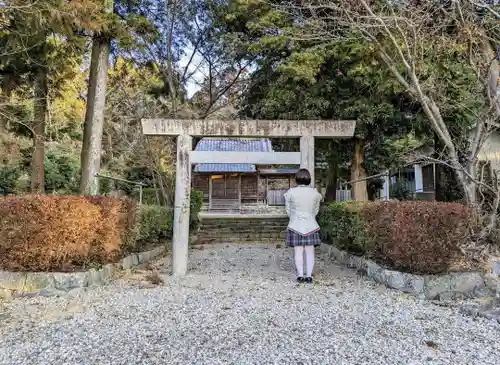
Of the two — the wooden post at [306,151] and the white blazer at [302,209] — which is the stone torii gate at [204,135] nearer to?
the wooden post at [306,151]

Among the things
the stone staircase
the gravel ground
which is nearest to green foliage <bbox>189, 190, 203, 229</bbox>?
the stone staircase

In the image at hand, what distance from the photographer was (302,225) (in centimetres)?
546

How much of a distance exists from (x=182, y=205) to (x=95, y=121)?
13.5ft

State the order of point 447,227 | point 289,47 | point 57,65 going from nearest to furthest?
point 447,227 → point 289,47 → point 57,65

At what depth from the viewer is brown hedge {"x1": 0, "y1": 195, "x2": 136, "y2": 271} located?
4637mm

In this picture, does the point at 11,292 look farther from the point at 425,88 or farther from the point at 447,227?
the point at 425,88

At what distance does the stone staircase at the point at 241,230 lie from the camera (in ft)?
40.2

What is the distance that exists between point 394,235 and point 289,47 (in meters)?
5.78

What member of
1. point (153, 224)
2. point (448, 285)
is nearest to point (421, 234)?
point (448, 285)

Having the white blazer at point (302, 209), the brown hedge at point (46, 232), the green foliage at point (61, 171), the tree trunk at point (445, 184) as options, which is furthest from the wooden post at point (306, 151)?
the green foliage at point (61, 171)

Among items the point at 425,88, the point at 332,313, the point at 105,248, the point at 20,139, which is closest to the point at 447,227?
the point at 332,313

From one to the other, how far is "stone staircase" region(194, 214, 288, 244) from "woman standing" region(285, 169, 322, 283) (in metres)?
6.38

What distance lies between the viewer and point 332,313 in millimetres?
3918

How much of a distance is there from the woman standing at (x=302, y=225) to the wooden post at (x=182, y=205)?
1.77 meters
